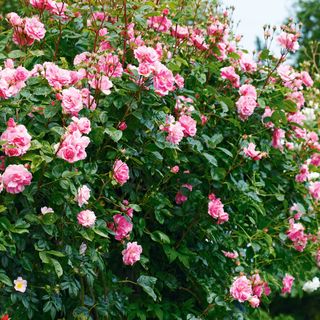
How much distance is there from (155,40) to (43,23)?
463 mm

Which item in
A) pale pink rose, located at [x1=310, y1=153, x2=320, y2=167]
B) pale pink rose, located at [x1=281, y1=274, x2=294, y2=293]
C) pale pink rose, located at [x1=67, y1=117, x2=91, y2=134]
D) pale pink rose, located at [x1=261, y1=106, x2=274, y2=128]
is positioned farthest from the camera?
pale pink rose, located at [x1=310, y1=153, x2=320, y2=167]

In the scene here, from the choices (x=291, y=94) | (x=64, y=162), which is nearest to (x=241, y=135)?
(x=291, y=94)

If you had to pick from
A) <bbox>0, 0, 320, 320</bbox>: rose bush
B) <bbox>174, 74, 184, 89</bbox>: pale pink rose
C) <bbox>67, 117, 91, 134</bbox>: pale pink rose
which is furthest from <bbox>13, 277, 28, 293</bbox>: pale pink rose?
<bbox>174, 74, 184, 89</bbox>: pale pink rose

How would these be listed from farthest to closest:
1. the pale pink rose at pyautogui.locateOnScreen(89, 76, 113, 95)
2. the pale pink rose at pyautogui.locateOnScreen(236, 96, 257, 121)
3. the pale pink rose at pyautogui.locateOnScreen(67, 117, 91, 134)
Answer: the pale pink rose at pyautogui.locateOnScreen(236, 96, 257, 121) → the pale pink rose at pyautogui.locateOnScreen(89, 76, 113, 95) → the pale pink rose at pyautogui.locateOnScreen(67, 117, 91, 134)

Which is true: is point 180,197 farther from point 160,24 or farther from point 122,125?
point 160,24

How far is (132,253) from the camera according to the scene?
2.66 metres

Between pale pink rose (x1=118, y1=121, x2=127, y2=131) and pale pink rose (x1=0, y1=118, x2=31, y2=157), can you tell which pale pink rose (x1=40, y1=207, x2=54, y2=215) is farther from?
pale pink rose (x1=118, y1=121, x2=127, y2=131)

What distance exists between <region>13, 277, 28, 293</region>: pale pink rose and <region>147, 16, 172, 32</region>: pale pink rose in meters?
1.24

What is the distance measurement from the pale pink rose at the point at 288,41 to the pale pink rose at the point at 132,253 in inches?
44.9

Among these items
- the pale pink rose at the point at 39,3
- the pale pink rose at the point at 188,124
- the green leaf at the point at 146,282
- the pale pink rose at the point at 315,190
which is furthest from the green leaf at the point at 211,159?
the pale pink rose at the point at 315,190

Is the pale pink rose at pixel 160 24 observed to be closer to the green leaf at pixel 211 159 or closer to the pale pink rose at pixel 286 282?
the green leaf at pixel 211 159

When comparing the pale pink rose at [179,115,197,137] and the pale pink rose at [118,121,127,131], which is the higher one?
the pale pink rose at [118,121,127,131]

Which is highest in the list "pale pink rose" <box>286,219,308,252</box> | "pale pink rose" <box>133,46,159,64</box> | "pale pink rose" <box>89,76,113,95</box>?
"pale pink rose" <box>133,46,159,64</box>

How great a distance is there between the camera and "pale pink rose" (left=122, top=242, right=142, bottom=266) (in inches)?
105
